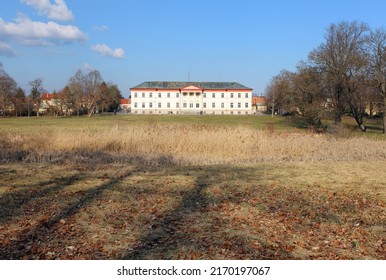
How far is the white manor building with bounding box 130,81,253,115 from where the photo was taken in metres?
106

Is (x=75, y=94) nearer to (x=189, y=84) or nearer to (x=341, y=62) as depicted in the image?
(x=189, y=84)

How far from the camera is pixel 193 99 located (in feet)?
351

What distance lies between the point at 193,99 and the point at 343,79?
74.2 meters

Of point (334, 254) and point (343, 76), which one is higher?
point (343, 76)

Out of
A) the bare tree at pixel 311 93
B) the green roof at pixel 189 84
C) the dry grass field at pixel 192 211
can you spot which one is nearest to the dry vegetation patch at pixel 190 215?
the dry grass field at pixel 192 211

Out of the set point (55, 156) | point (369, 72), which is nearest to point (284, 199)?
point (55, 156)

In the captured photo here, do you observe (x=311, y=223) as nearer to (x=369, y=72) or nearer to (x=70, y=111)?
(x=369, y=72)

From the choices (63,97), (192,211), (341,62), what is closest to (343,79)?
(341,62)

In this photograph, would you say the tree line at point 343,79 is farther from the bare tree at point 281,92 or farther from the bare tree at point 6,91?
the bare tree at point 6,91

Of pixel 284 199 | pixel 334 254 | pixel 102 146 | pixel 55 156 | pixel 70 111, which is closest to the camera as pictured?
pixel 334 254

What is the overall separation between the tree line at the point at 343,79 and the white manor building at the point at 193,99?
68986 mm
